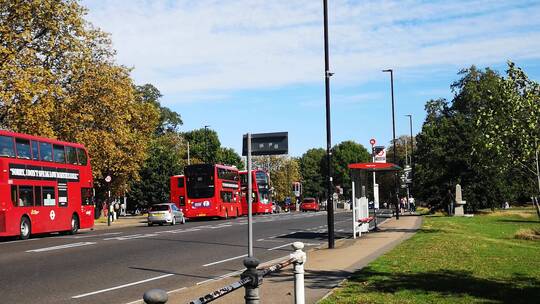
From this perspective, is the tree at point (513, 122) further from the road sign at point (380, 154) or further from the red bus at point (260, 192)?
the red bus at point (260, 192)

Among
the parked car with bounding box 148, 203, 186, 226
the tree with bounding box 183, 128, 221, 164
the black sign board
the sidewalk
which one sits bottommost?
the parked car with bounding box 148, 203, 186, 226

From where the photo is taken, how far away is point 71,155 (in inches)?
1165

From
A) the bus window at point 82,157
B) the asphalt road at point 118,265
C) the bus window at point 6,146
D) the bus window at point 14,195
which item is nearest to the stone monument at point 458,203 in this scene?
the asphalt road at point 118,265

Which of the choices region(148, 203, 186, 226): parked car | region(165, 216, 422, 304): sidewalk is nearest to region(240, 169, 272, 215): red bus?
region(148, 203, 186, 226): parked car

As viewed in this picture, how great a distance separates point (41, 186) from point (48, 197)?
0.84 meters

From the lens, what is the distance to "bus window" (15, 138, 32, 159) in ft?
80.4

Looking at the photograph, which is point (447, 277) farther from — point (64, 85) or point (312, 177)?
point (312, 177)

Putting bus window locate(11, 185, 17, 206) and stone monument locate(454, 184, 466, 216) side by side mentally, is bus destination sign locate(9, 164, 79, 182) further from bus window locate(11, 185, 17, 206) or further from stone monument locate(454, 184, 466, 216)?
stone monument locate(454, 184, 466, 216)

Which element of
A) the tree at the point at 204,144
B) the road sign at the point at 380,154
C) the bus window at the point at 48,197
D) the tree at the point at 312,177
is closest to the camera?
the bus window at the point at 48,197

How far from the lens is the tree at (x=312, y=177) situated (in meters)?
126

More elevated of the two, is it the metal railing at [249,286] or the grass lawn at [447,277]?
the metal railing at [249,286]

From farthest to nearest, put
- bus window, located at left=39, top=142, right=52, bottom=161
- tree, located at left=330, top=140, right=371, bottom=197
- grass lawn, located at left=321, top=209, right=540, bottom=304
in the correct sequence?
tree, located at left=330, top=140, right=371, bottom=197 → bus window, located at left=39, top=142, right=52, bottom=161 → grass lawn, located at left=321, top=209, right=540, bottom=304

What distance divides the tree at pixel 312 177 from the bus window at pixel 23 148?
10098cm

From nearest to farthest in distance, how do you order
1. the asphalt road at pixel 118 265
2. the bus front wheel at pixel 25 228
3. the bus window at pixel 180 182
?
1. the asphalt road at pixel 118 265
2. the bus front wheel at pixel 25 228
3. the bus window at pixel 180 182
